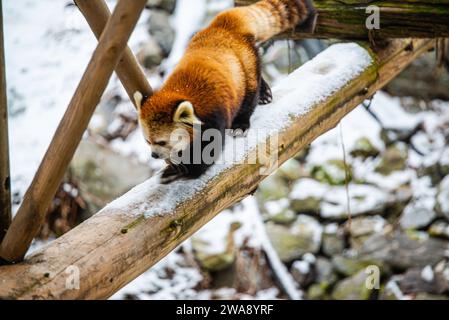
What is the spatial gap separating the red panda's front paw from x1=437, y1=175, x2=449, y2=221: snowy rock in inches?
124

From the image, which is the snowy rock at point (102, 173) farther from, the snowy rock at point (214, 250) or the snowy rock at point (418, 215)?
the snowy rock at point (418, 215)

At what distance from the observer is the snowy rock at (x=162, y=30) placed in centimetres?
557

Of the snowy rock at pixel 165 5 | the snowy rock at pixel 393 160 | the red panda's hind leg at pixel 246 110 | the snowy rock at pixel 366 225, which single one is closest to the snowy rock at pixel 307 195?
the snowy rock at pixel 366 225

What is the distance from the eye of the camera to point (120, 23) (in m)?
1.44

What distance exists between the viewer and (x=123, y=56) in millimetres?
2121

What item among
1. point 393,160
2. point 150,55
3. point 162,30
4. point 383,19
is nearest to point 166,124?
point 383,19

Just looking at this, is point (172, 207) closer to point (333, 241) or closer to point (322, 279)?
point (322, 279)

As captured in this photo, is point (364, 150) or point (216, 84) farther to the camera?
point (364, 150)

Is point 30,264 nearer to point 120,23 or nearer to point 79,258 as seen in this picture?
point 79,258

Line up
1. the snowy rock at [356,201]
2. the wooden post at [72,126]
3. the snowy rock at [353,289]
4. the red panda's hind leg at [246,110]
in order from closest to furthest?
the wooden post at [72,126] → the red panda's hind leg at [246,110] → the snowy rock at [353,289] → the snowy rock at [356,201]

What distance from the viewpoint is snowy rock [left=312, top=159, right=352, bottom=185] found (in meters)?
4.78

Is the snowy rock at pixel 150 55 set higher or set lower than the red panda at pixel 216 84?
lower

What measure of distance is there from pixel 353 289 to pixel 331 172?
1134 mm

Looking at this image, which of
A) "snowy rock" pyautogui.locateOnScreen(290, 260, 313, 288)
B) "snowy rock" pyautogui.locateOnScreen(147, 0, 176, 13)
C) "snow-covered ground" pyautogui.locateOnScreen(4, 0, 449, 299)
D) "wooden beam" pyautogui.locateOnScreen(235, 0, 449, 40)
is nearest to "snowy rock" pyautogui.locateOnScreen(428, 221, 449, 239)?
"snow-covered ground" pyautogui.locateOnScreen(4, 0, 449, 299)
